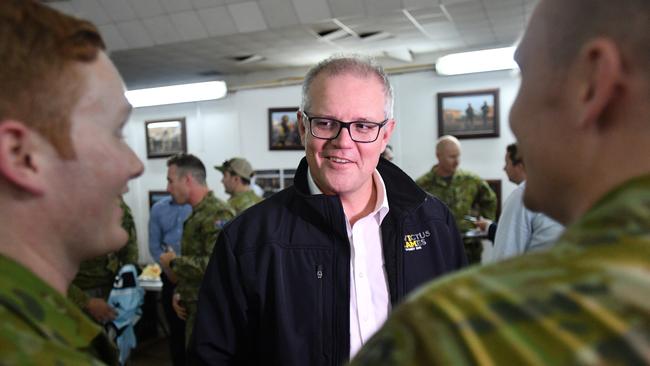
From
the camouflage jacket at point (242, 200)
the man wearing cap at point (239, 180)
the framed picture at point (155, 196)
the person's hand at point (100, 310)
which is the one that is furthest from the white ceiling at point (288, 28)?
the person's hand at point (100, 310)

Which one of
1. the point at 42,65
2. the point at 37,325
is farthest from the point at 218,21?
the point at 37,325

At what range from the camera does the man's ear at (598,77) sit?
0.55 m

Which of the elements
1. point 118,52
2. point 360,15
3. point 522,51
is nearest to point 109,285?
point 118,52

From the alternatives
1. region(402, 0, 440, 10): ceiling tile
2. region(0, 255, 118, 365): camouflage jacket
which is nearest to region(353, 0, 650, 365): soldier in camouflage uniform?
region(0, 255, 118, 365): camouflage jacket

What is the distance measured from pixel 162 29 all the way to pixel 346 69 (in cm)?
479

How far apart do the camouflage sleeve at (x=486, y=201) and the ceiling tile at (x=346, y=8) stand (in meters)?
2.44

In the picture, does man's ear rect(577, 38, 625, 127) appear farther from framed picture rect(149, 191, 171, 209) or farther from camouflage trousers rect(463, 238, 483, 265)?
framed picture rect(149, 191, 171, 209)

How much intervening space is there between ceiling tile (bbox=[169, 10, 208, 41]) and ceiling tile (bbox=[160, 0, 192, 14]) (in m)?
0.05

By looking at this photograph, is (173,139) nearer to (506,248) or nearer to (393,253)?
(506,248)

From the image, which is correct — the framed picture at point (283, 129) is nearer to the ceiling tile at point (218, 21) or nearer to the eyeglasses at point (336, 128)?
the ceiling tile at point (218, 21)

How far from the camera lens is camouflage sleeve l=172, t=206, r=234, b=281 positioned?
3.74m

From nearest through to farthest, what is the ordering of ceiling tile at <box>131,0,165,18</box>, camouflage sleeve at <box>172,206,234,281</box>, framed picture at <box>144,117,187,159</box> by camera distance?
camouflage sleeve at <box>172,206,234,281</box>
ceiling tile at <box>131,0,165,18</box>
framed picture at <box>144,117,187,159</box>

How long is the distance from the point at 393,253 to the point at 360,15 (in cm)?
378

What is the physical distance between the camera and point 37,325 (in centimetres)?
63
